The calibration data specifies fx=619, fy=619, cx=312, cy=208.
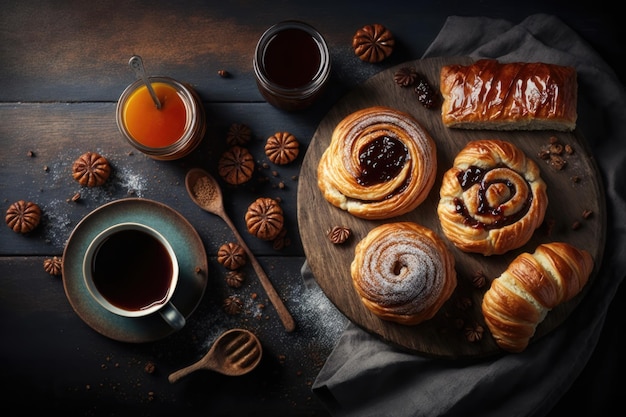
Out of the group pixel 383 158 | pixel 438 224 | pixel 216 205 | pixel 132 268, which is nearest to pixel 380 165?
pixel 383 158

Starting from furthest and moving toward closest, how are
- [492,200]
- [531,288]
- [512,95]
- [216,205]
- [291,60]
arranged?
[216,205], [291,60], [512,95], [492,200], [531,288]

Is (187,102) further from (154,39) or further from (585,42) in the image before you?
(585,42)

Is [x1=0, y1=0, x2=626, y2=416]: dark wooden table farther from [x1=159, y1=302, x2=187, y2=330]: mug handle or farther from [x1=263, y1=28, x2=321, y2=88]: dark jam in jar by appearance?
[x1=159, y1=302, x2=187, y2=330]: mug handle

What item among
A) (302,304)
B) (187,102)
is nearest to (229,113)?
(187,102)

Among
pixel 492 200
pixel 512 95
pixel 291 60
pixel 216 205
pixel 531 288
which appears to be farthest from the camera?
pixel 216 205

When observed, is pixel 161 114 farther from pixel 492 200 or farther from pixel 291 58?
pixel 492 200

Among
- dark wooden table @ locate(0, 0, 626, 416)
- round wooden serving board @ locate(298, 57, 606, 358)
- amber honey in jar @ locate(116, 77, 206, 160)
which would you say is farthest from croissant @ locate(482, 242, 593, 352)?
amber honey in jar @ locate(116, 77, 206, 160)
